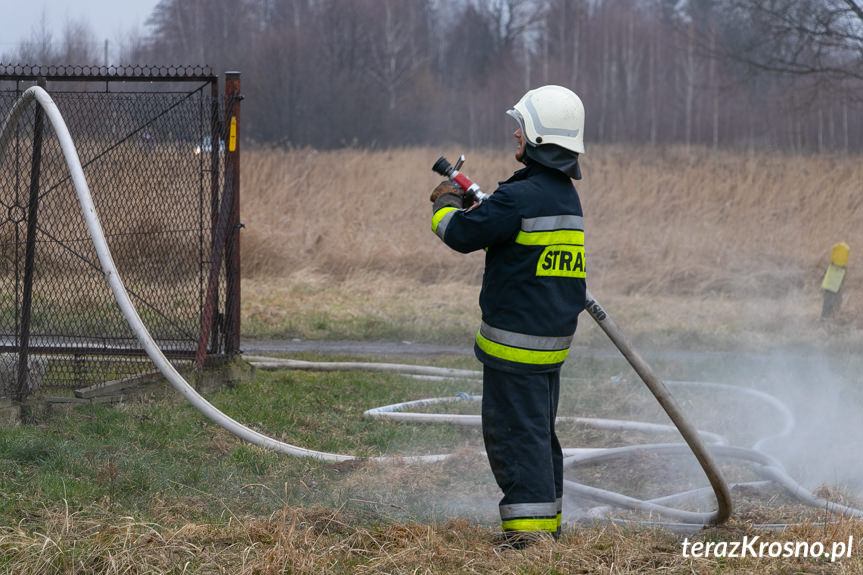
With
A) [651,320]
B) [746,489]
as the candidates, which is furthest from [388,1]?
[746,489]

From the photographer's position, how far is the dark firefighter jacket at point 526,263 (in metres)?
3.69

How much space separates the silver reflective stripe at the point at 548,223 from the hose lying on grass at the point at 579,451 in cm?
41

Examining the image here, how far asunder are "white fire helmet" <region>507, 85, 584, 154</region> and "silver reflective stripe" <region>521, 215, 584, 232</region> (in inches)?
11.6

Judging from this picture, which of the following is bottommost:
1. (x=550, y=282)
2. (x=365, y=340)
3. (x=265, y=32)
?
(x=365, y=340)

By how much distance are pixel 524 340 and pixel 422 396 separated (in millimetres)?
3696

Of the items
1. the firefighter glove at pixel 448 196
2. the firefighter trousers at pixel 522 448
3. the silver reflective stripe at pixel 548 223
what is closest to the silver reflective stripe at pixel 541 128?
the silver reflective stripe at pixel 548 223

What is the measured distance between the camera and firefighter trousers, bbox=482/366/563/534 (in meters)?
3.71

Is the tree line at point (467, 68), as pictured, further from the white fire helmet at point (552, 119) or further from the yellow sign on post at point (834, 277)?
the white fire helmet at point (552, 119)

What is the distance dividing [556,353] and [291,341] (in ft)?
21.9

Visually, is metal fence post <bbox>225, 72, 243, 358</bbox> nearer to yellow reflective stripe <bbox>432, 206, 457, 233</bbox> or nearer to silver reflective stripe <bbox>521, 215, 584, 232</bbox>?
yellow reflective stripe <bbox>432, 206, 457, 233</bbox>

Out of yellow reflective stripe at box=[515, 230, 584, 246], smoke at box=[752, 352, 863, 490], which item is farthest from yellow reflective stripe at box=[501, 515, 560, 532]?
smoke at box=[752, 352, 863, 490]

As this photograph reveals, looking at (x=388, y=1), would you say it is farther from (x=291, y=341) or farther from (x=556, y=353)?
(x=556, y=353)

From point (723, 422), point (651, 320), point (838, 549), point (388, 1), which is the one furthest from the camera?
point (388, 1)

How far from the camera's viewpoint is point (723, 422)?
6672 millimetres
